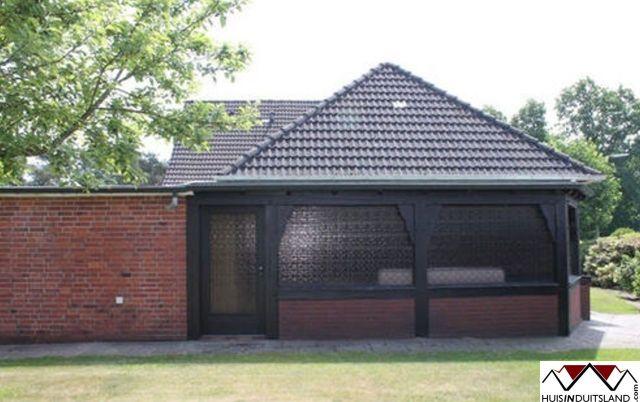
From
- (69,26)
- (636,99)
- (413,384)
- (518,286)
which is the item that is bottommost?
(413,384)

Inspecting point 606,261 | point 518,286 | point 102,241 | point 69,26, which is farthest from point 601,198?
point 69,26

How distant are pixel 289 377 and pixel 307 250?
312 centimetres

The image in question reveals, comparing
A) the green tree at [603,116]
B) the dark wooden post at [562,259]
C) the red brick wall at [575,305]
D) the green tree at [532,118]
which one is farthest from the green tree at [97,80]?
the green tree at [603,116]

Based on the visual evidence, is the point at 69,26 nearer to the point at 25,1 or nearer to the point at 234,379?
the point at 25,1

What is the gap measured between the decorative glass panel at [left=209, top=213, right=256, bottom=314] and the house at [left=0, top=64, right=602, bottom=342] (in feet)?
0.08

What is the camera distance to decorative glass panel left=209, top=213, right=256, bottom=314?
10594 mm

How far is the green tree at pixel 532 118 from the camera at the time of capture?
52906mm

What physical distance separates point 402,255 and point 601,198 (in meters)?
26.7

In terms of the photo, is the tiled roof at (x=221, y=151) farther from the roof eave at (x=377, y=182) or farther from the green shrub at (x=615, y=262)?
the green shrub at (x=615, y=262)

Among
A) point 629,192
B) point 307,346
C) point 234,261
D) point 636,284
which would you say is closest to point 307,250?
point 234,261

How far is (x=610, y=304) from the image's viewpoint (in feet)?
50.3

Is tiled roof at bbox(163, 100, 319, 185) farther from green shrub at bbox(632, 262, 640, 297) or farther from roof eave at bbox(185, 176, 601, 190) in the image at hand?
green shrub at bbox(632, 262, 640, 297)

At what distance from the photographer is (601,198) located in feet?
111

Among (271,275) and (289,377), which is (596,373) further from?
(271,275)
